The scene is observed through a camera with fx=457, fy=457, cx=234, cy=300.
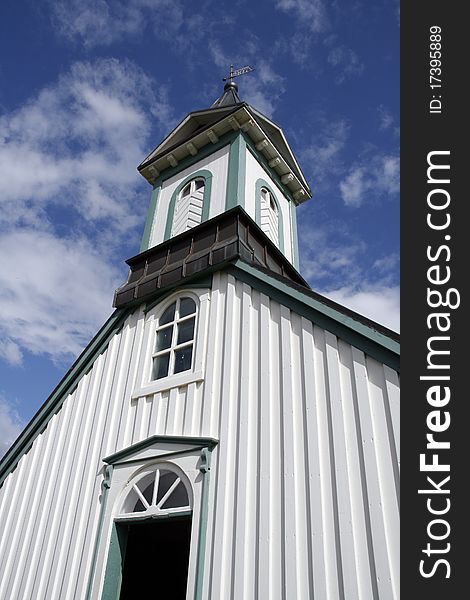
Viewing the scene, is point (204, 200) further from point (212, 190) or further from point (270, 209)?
point (270, 209)

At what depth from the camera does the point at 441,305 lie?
150 inches

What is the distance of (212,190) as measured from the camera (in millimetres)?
8469

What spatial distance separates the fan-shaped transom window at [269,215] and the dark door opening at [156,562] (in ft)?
18.0

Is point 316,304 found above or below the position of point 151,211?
below

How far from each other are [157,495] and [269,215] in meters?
5.49

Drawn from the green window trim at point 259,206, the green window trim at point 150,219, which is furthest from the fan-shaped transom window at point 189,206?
the green window trim at point 259,206

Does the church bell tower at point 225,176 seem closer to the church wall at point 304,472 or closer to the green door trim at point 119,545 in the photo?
the church wall at point 304,472

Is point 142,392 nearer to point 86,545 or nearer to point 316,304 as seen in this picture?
point 86,545

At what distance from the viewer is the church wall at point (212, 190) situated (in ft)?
27.0

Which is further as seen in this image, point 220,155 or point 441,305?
point 220,155

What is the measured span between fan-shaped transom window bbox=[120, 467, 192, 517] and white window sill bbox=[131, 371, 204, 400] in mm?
1068

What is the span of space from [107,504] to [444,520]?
4179 millimetres

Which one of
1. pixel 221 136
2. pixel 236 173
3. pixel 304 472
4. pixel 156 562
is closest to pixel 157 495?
pixel 304 472

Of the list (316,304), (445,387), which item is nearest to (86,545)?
(316,304)
